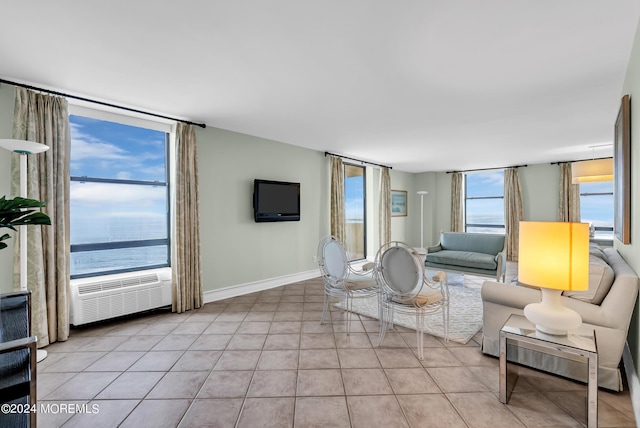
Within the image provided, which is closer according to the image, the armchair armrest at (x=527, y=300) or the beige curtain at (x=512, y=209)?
the armchair armrest at (x=527, y=300)

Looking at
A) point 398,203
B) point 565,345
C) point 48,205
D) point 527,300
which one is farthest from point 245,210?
→ point 398,203

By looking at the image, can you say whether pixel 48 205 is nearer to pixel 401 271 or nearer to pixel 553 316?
pixel 401 271

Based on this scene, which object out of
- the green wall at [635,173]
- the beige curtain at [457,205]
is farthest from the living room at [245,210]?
the beige curtain at [457,205]

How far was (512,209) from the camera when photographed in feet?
25.5

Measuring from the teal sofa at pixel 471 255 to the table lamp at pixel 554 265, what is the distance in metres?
3.30

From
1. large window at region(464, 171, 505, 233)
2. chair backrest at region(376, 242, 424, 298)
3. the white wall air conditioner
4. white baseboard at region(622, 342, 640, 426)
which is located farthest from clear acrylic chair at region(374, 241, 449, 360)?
large window at region(464, 171, 505, 233)

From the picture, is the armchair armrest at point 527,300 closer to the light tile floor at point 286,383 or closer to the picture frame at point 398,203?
the light tile floor at point 286,383

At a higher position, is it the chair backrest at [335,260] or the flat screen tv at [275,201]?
the flat screen tv at [275,201]

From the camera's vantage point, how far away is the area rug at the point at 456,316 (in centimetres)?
318

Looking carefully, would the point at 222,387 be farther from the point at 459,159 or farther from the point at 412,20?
the point at 459,159

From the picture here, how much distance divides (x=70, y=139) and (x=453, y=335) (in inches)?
186

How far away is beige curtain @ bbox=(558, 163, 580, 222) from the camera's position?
6992 mm

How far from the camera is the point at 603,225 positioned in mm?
6887

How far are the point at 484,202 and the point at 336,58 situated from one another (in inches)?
309
